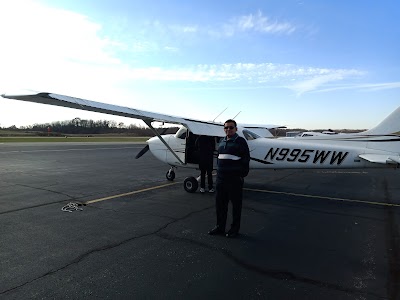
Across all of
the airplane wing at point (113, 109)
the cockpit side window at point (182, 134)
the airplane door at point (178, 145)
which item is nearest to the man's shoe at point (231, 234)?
the airplane wing at point (113, 109)

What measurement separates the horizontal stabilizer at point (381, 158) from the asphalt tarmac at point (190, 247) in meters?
1.16

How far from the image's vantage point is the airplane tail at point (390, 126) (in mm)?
8320

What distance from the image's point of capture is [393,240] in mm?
5246

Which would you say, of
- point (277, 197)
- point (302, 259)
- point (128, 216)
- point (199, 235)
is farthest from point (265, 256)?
point (277, 197)

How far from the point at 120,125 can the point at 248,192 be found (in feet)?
312

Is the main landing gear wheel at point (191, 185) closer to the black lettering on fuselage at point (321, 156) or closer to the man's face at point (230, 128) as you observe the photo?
the black lettering on fuselage at point (321, 156)

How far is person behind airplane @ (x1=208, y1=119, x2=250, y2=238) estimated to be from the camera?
5289 millimetres

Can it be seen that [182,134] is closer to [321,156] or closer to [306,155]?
[306,155]

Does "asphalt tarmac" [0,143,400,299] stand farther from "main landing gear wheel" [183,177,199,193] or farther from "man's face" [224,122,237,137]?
"man's face" [224,122,237,137]

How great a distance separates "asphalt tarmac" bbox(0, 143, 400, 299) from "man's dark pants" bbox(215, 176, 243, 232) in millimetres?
290

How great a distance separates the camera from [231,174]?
5.31 metres

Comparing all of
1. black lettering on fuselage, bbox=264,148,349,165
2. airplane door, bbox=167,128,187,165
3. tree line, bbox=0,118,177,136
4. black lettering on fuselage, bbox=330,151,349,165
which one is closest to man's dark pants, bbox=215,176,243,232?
black lettering on fuselage, bbox=264,148,349,165

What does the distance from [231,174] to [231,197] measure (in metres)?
0.43

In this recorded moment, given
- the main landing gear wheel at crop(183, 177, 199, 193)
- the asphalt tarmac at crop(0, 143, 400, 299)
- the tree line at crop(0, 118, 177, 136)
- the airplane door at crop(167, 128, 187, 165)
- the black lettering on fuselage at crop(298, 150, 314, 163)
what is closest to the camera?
the asphalt tarmac at crop(0, 143, 400, 299)
